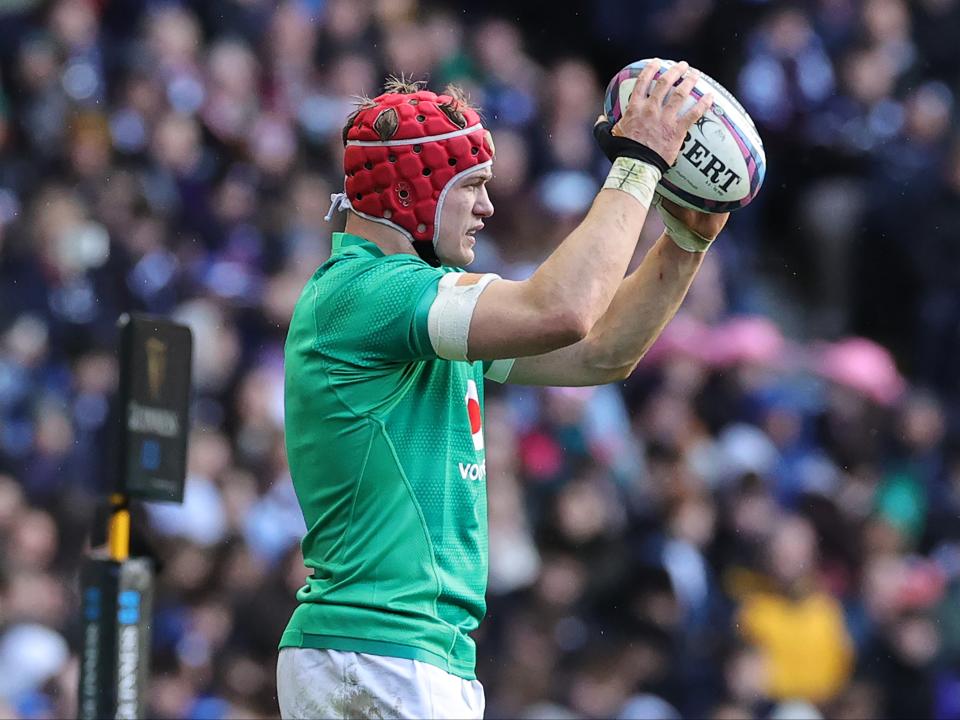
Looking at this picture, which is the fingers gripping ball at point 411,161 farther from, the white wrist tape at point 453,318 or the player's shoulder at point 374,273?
the white wrist tape at point 453,318

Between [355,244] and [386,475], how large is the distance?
58 centimetres

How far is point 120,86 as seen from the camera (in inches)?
389

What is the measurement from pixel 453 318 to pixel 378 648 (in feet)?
2.47

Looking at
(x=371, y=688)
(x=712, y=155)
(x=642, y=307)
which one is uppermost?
(x=712, y=155)

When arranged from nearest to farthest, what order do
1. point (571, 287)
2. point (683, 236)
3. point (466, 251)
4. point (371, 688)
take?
point (571, 287), point (371, 688), point (466, 251), point (683, 236)

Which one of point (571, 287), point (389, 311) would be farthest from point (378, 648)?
point (571, 287)

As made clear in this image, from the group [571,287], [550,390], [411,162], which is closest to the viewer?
Answer: [571,287]

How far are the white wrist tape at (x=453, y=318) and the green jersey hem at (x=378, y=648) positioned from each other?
2.14 feet

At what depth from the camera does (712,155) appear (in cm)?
428

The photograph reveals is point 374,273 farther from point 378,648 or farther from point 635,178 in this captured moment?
point 378,648

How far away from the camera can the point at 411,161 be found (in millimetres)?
3973

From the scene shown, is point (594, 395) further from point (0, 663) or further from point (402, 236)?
point (402, 236)

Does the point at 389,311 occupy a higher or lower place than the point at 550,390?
lower

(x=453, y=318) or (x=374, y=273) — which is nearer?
(x=453, y=318)
